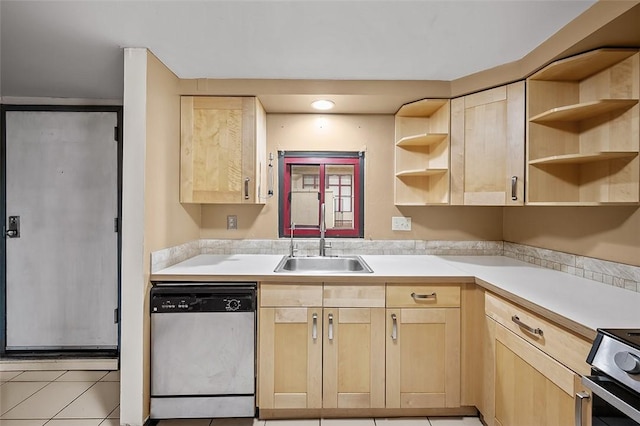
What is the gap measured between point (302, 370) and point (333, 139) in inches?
68.0

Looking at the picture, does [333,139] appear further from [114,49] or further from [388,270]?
[114,49]

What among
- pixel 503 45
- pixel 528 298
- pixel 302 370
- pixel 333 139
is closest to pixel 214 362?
pixel 302 370

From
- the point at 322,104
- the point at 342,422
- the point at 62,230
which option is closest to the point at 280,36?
the point at 322,104

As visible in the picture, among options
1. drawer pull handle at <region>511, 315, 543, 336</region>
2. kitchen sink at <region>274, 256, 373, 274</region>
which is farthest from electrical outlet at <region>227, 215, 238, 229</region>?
drawer pull handle at <region>511, 315, 543, 336</region>

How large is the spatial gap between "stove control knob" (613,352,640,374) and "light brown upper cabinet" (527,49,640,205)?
3.09 ft

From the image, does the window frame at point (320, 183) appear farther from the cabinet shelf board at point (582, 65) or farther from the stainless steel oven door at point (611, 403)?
the stainless steel oven door at point (611, 403)

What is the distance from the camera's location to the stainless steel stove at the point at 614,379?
0.89 m

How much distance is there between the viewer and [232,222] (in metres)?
2.64

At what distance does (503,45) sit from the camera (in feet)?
5.63

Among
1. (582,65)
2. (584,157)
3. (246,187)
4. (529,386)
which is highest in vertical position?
(582,65)

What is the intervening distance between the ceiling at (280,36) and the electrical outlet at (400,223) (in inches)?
42.0

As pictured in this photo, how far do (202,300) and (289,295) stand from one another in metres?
0.50

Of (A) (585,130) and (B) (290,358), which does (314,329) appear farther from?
(A) (585,130)

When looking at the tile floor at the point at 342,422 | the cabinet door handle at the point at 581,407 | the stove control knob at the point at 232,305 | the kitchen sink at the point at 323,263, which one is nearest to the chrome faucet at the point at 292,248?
the kitchen sink at the point at 323,263
